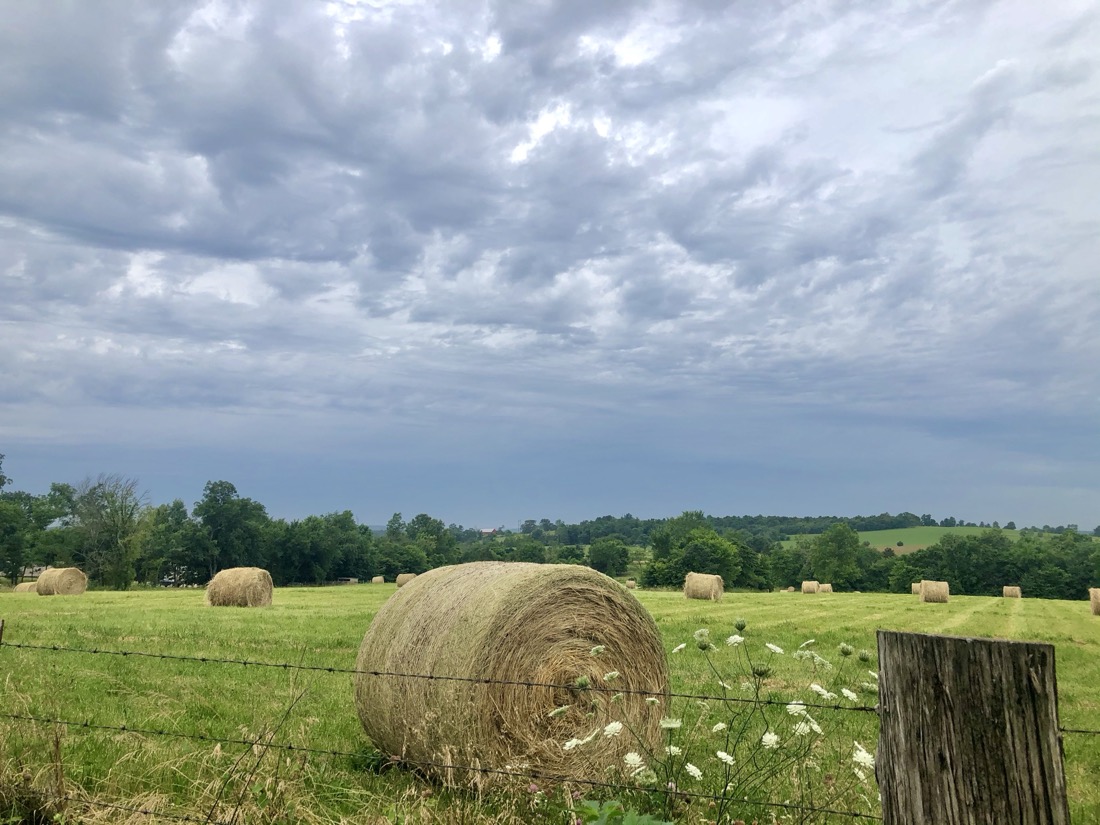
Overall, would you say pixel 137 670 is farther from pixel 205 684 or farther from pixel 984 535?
pixel 984 535

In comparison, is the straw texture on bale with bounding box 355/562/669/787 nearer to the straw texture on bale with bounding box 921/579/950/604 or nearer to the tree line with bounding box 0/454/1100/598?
the straw texture on bale with bounding box 921/579/950/604

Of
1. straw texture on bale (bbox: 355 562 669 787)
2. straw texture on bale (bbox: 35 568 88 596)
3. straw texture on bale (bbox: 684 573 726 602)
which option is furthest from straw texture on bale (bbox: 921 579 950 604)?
straw texture on bale (bbox: 35 568 88 596)

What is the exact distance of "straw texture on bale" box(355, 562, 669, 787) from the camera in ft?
21.0

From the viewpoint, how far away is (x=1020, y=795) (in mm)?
2982

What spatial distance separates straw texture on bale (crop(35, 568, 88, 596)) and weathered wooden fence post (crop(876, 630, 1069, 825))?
1531 inches

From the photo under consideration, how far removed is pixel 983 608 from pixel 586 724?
108ft

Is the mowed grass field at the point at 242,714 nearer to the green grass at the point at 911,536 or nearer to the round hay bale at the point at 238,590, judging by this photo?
the round hay bale at the point at 238,590

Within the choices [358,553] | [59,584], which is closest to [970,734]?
[59,584]

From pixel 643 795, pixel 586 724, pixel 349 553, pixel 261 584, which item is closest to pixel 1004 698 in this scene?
pixel 643 795

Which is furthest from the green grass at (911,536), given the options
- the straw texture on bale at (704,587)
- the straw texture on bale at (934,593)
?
the straw texture on bale at (704,587)

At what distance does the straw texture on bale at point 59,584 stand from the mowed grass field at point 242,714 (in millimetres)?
16569

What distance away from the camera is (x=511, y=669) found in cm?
683

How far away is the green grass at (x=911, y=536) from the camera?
99.1 meters

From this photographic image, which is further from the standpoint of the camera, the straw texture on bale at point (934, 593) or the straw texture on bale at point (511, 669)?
the straw texture on bale at point (934, 593)
